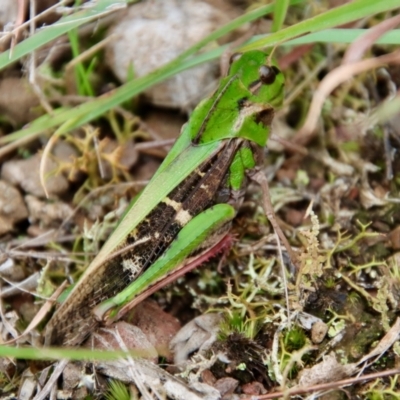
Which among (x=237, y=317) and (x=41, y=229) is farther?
(x=41, y=229)

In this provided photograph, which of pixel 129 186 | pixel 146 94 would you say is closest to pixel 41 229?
pixel 129 186

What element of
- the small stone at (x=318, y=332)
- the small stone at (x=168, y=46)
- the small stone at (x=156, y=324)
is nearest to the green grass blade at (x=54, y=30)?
the small stone at (x=168, y=46)

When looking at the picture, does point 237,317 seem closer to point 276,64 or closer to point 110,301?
point 110,301

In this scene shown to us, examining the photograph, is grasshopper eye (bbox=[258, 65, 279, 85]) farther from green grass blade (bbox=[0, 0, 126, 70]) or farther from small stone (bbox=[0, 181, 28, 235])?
small stone (bbox=[0, 181, 28, 235])

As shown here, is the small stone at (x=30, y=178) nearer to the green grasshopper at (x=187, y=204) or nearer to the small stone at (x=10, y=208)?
the small stone at (x=10, y=208)

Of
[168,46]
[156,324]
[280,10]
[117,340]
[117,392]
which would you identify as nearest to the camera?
[117,392]

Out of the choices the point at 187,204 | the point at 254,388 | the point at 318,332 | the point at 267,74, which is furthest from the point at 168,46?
the point at 254,388

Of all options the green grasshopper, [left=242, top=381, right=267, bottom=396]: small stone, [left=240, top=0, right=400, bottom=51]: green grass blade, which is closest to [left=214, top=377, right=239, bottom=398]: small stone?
[left=242, top=381, right=267, bottom=396]: small stone

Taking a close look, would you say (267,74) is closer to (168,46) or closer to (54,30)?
(168,46)
